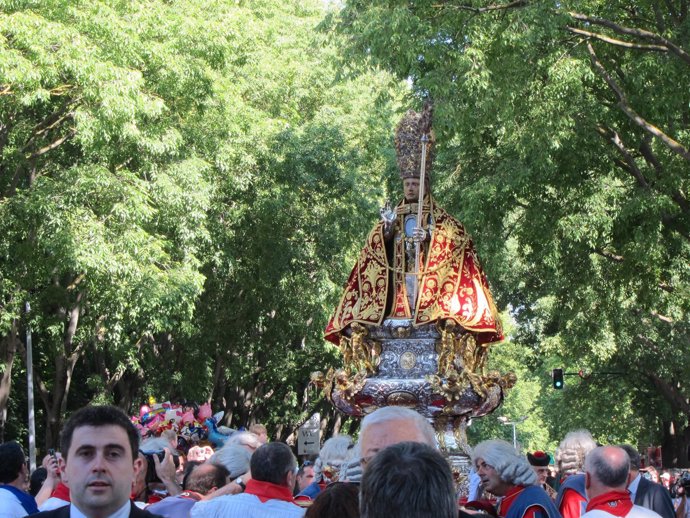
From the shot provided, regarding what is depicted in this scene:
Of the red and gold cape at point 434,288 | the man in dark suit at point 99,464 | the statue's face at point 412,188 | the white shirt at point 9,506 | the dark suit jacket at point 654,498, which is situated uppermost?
the statue's face at point 412,188

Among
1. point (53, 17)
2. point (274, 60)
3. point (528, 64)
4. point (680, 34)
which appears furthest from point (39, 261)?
point (274, 60)

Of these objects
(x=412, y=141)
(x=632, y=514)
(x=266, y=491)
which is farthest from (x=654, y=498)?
(x=412, y=141)

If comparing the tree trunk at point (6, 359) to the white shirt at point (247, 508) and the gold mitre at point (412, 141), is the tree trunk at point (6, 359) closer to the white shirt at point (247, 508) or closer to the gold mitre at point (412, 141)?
the gold mitre at point (412, 141)

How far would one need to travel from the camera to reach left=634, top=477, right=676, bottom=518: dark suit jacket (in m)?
8.66

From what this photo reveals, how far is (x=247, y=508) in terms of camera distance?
6641 mm

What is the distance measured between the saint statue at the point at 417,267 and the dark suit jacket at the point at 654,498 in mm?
4698

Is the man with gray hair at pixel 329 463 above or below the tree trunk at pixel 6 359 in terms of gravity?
below

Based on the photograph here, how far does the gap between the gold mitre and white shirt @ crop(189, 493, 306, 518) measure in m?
7.43

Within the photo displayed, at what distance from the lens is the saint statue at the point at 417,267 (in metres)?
13.5

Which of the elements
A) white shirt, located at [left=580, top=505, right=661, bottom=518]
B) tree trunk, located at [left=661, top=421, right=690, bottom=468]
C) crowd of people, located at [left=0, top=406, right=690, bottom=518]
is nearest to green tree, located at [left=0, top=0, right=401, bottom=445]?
crowd of people, located at [left=0, top=406, right=690, bottom=518]

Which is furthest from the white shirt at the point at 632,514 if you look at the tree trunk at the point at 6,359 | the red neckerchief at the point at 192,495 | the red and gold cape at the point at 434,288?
the tree trunk at the point at 6,359

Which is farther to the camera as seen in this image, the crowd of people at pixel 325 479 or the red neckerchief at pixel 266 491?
the red neckerchief at pixel 266 491

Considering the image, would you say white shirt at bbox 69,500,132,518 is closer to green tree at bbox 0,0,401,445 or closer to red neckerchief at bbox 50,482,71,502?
red neckerchief at bbox 50,482,71,502

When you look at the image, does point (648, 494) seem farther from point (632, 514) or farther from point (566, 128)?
point (566, 128)
